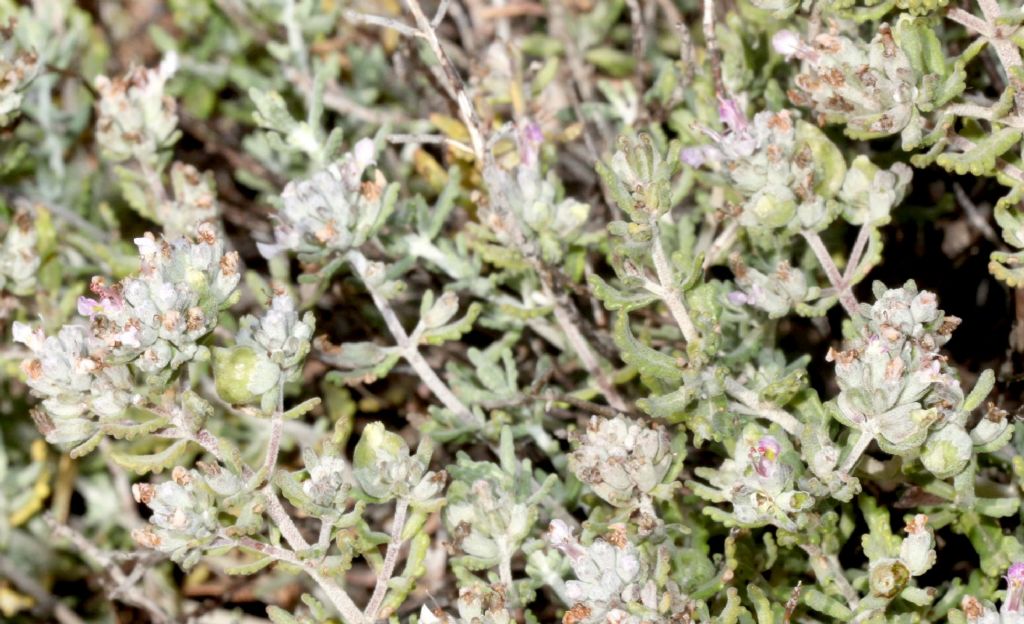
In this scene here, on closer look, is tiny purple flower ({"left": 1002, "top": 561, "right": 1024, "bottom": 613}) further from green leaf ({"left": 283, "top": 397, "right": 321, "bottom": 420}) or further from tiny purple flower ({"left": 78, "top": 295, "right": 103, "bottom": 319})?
tiny purple flower ({"left": 78, "top": 295, "right": 103, "bottom": 319})

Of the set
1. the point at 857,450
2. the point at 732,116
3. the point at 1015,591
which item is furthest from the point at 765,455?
the point at 732,116

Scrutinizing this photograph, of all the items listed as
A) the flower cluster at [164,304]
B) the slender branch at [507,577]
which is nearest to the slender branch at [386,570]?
the slender branch at [507,577]

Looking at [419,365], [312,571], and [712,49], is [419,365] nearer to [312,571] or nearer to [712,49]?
[312,571]

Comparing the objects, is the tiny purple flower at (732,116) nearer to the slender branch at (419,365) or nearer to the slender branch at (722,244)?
the slender branch at (722,244)

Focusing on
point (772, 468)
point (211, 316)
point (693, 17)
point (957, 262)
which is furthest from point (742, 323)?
point (693, 17)

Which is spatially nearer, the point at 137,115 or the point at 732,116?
the point at 732,116
